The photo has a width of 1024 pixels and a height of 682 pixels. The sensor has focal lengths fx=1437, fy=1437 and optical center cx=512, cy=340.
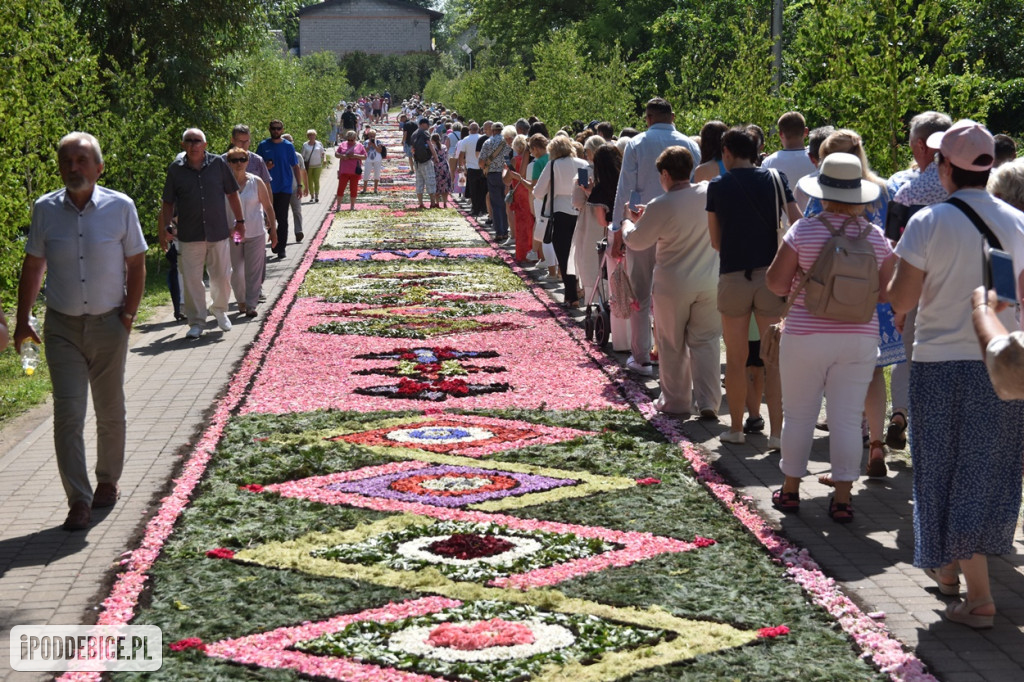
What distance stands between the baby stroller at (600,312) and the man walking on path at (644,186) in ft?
2.59

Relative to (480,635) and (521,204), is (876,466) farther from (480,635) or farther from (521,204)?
(521,204)

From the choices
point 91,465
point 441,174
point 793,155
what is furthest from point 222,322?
point 441,174

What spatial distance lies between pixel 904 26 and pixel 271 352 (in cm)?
773

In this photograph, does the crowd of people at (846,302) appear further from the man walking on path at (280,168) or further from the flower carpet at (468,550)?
the man walking on path at (280,168)

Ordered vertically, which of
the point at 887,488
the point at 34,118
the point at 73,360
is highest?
the point at 34,118

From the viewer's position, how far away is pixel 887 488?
8.73m

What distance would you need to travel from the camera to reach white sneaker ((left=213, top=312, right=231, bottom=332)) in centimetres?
1560

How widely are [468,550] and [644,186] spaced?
595 cm

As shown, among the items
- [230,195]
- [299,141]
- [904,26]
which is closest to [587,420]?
[230,195]

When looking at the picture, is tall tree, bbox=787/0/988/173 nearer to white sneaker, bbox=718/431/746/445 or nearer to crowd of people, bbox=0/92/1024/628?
crowd of people, bbox=0/92/1024/628

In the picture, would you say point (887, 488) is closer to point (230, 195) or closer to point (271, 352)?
point (271, 352)

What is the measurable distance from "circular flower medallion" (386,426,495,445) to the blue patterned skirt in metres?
4.29

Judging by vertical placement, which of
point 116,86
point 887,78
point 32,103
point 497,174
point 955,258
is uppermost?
point 116,86

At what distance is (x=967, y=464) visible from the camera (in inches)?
246
